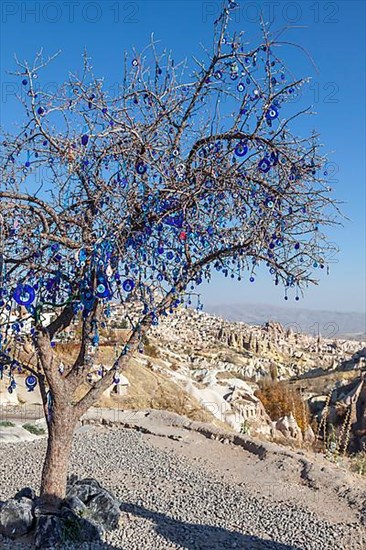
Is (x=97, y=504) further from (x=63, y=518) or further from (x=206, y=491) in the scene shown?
(x=206, y=491)

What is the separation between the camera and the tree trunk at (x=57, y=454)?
5074mm

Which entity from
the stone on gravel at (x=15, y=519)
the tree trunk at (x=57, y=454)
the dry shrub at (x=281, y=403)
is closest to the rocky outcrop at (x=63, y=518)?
the stone on gravel at (x=15, y=519)

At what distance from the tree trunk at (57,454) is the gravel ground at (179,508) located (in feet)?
1.75

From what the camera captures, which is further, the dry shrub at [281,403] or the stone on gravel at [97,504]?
the dry shrub at [281,403]

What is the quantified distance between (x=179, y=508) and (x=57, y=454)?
1.70 meters

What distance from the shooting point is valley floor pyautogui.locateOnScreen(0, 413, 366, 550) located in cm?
531

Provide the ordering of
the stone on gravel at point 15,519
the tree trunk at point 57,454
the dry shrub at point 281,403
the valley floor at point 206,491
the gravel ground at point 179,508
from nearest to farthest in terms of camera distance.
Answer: the stone on gravel at point 15,519 → the tree trunk at point 57,454 → the gravel ground at point 179,508 → the valley floor at point 206,491 → the dry shrub at point 281,403

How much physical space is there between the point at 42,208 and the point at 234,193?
1666mm

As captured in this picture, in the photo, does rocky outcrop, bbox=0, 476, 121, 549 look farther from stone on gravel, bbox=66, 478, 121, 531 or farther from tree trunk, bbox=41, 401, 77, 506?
tree trunk, bbox=41, 401, 77, 506

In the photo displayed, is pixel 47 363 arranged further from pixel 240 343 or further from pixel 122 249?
pixel 240 343

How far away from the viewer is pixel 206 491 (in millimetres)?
6766

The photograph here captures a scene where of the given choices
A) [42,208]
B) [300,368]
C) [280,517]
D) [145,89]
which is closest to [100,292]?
[42,208]

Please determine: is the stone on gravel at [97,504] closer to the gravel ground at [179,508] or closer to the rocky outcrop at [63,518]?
the rocky outcrop at [63,518]

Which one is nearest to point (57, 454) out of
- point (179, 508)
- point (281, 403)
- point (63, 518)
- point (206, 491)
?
point (63, 518)
